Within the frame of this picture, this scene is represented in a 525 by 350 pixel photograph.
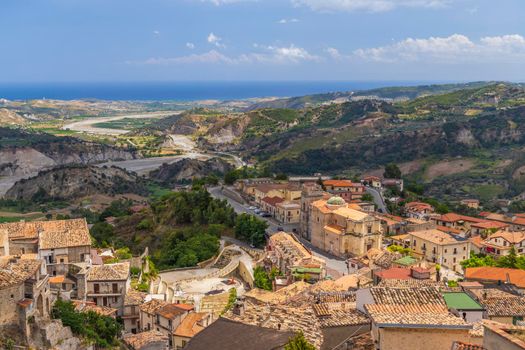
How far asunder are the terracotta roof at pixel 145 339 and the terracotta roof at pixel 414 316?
1595cm

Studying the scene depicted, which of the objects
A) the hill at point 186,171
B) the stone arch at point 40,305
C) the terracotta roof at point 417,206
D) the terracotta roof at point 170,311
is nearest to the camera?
the stone arch at point 40,305

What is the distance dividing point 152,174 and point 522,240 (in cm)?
9727

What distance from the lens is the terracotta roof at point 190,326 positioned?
1178 inches

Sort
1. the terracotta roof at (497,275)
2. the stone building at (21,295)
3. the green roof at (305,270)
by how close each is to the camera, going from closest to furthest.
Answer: the stone building at (21,295) < the terracotta roof at (497,275) < the green roof at (305,270)

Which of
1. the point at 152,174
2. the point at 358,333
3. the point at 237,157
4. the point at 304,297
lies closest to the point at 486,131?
the point at 237,157

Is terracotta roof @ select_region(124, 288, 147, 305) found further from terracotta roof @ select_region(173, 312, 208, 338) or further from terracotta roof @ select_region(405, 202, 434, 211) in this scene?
terracotta roof @ select_region(405, 202, 434, 211)

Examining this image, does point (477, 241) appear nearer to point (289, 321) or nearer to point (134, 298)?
point (134, 298)

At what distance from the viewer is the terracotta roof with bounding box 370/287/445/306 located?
1623 centimetres

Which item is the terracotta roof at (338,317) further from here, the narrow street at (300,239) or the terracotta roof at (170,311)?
the narrow street at (300,239)

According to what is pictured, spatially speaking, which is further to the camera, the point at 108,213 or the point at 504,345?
the point at 108,213

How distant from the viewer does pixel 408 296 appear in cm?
1647

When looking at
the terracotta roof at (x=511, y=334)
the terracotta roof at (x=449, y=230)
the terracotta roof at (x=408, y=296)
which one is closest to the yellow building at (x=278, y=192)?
the terracotta roof at (x=449, y=230)

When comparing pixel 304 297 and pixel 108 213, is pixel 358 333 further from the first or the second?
pixel 108 213

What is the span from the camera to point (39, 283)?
25.6 m
